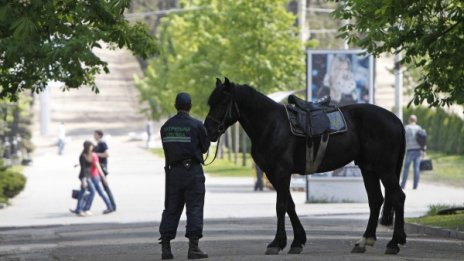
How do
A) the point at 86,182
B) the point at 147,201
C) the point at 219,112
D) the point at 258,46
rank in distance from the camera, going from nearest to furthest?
1. the point at 219,112
2. the point at 86,182
3. the point at 147,201
4. the point at 258,46

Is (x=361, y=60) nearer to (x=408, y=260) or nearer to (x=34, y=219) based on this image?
(x=34, y=219)

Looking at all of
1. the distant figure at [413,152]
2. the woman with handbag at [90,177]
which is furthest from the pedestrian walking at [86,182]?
the distant figure at [413,152]

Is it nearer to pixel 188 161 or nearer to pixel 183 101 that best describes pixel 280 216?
pixel 188 161

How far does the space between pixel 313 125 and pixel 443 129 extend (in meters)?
49.2

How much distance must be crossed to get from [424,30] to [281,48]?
115 ft

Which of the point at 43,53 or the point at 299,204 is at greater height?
the point at 43,53

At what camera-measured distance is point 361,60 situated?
32219 millimetres

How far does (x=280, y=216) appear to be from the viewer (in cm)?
1602

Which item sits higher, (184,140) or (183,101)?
(183,101)

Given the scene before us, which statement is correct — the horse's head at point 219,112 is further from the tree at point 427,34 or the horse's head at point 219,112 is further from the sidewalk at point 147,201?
the sidewalk at point 147,201

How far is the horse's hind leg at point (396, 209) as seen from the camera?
16.1 metres

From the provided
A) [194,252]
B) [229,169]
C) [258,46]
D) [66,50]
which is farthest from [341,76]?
[229,169]

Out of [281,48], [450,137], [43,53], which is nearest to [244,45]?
[281,48]

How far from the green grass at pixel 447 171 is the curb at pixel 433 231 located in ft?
Result: 59.9
